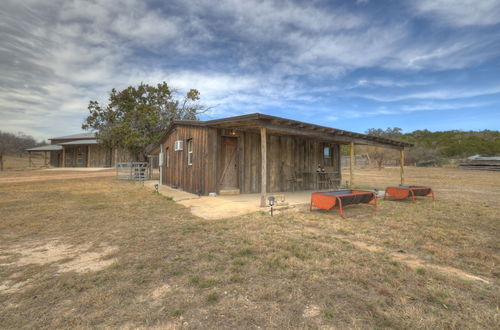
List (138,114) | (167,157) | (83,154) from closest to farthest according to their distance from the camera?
1. (167,157)
2. (138,114)
3. (83,154)

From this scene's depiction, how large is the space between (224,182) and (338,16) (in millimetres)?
9468

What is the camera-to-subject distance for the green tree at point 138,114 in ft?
58.0

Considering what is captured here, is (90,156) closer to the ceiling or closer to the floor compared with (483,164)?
closer to the ceiling

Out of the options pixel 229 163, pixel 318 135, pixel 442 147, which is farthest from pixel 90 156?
pixel 442 147

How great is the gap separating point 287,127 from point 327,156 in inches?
222

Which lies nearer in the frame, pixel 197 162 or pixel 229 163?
pixel 229 163

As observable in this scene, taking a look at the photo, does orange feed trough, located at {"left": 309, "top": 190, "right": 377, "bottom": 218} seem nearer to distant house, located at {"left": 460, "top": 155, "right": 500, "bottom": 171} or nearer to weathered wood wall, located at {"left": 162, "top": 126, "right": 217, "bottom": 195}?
weathered wood wall, located at {"left": 162, "top": 126, "right": 217, "bottom": 195}

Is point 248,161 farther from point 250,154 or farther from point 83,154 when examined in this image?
point 83,154

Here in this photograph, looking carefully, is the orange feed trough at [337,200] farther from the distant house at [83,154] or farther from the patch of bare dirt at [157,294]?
the distant house at [83,154]

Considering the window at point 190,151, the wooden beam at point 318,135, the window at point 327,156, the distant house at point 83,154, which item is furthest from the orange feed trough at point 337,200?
the distant house at point 83,154

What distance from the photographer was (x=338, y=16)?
10.7 metres

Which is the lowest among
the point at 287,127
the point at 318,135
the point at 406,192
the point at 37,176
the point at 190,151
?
the point at 406,192

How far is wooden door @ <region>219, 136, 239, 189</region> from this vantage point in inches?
359

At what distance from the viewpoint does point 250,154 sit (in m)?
9.53
